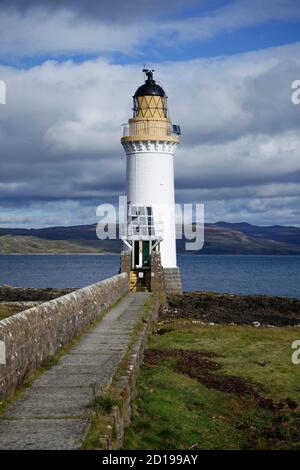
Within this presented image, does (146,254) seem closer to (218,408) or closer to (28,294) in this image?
(28,294)

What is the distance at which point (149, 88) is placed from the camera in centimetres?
3638

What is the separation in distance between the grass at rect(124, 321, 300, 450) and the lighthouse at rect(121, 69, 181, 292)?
56.6ft

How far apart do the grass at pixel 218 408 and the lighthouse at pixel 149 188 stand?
56.6ft

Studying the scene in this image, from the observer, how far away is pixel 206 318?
95.2ft

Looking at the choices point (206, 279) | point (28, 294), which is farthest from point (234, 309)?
point (206, 279)

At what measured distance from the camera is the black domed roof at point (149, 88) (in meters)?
36.2

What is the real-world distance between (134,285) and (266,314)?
7.04 m

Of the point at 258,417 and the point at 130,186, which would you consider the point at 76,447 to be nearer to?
the point at 258,417

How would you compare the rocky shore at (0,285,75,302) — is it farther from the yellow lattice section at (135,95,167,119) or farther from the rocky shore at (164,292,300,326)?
the yellow lattice section at (135,95,167,119)

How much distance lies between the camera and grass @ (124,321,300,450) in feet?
32.0

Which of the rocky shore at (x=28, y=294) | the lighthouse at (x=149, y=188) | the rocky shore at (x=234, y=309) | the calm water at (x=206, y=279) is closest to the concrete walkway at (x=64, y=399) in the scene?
the rocky shore at (x=234, y=309)

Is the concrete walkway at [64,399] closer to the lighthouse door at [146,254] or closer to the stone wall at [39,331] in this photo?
the stone wall at [39,331]

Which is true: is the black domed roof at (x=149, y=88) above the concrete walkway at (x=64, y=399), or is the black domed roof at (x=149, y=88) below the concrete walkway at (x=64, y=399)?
above

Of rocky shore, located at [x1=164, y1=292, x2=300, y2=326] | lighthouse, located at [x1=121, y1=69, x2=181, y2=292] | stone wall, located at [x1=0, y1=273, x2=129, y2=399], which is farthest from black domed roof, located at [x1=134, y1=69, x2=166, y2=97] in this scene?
stone wall, located at [x1=0, y1=273, x2=129, y2=399]
